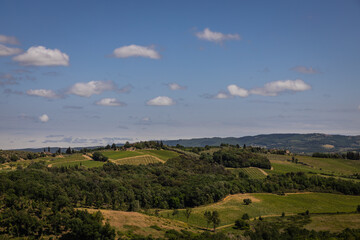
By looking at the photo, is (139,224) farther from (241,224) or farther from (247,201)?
(247,201)

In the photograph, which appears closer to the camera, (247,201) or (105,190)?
(105,190)

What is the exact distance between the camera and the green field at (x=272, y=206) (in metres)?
120

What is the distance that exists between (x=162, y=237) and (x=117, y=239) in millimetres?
10539

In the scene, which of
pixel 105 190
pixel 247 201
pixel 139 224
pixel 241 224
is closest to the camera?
pixel 139 224

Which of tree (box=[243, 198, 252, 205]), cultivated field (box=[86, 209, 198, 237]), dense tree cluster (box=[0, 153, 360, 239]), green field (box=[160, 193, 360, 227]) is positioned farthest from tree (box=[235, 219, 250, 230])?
dense tree cluster (box=[0, 153, 360, 239])

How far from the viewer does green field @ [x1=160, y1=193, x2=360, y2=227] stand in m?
120

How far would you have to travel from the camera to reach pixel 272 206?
445ft

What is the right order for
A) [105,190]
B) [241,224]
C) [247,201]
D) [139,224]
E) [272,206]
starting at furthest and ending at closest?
[247,201], [272,206], [105,190], [241,224], [139,224]

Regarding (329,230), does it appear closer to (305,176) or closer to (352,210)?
(352,210)

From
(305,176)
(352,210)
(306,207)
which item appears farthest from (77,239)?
(305,176)

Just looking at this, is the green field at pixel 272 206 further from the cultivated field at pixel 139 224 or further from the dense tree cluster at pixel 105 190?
the cultivated field at pixel 139 224

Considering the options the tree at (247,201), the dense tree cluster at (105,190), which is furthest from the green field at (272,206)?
the dense tree cluster at (105,190)

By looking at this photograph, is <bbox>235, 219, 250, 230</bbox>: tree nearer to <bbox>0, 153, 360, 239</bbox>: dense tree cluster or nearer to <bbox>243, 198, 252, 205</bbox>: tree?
<bbox>243, 198, 252, 205</bbox>: tree

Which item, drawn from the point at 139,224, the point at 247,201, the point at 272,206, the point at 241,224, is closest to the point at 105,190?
the point at 139,224
